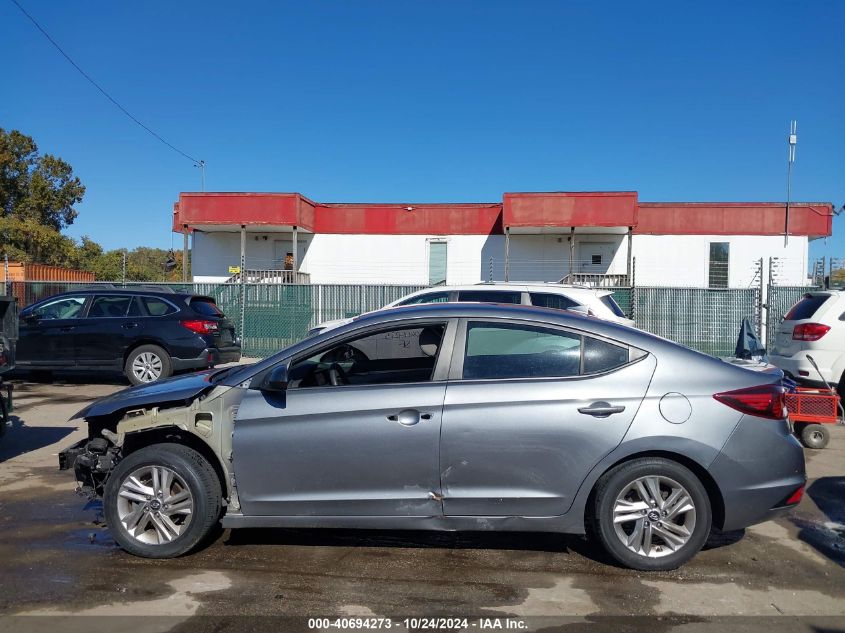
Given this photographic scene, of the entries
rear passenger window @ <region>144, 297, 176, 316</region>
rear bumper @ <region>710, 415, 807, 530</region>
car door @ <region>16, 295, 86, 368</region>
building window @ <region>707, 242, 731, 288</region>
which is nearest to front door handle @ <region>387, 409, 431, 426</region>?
rear bumper @ <region>710, 415, 807, 530</region>

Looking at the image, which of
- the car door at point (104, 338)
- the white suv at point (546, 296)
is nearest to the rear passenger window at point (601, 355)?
the white suv at point (546, 296)

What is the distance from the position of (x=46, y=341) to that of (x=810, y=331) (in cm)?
1142

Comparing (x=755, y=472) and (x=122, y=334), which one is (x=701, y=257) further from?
(x=755, y=472)

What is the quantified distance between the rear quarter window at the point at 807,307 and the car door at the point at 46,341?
35.7ft

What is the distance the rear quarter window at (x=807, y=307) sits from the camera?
825 cm

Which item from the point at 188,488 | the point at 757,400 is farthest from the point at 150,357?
the point at 757,400

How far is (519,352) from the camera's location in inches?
161

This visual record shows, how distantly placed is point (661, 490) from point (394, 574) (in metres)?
1.70

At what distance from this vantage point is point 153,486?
4.16 meters

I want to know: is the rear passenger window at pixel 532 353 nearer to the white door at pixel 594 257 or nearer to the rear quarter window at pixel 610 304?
the rear quarter window at pixel 610 304

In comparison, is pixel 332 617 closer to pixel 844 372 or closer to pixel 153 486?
pixel 153 486

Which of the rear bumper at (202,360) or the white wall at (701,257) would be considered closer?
the rear bumper at (202,360)

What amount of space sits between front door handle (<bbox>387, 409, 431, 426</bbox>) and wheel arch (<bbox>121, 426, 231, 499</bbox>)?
1171 millimetres

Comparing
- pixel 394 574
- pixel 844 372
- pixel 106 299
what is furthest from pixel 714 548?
pixel 106 299
